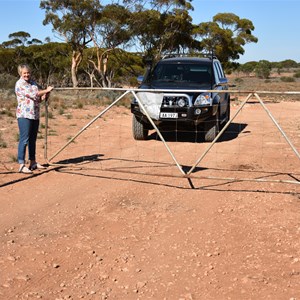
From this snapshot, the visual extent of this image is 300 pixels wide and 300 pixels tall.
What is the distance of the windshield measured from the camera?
10.5 metres

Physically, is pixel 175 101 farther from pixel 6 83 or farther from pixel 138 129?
pixel 6 83

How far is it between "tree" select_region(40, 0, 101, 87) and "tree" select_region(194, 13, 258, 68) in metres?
10.7

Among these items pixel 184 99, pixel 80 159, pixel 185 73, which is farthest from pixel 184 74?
pixel 80 159

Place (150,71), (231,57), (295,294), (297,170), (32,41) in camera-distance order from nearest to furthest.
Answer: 1. (295,294)
2. (297,170)
3. (150,71)
4. (231,57)
5. (32,41)

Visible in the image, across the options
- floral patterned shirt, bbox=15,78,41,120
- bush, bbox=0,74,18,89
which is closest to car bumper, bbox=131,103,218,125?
floral patterned shirt, bbox=15,78,41,120

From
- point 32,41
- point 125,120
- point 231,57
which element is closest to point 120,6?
point 231,57

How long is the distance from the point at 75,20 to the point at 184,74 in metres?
27.0

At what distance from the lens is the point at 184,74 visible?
1061 cm

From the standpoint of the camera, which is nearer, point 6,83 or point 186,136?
point 186,136

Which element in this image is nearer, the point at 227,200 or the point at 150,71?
the point at 227,200

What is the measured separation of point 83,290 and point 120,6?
117 ft

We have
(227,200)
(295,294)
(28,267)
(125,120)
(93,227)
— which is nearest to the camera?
(295,294)

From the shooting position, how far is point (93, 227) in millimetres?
4930

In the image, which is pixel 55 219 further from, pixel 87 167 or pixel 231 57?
pixel 231 57
